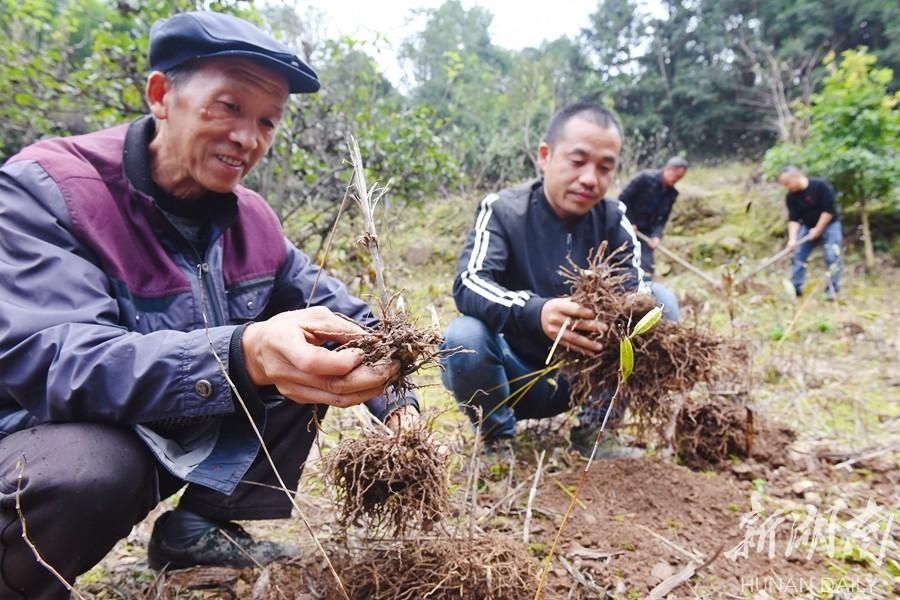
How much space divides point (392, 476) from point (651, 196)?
506 centimetres

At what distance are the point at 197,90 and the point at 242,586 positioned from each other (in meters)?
1.25

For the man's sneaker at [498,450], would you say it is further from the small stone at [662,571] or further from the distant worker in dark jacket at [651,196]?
the distant worker in dark jacket at [651,196]

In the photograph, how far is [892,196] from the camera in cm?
721

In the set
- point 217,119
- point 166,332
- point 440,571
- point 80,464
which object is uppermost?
point 217,119

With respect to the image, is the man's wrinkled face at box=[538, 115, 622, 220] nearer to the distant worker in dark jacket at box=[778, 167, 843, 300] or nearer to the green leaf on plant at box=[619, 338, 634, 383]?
the green leaf on plant at box=[619, 338, 634, 383]

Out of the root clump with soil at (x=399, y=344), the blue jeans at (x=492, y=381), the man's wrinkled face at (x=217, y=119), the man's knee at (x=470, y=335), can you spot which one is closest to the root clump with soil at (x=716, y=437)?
the blue jeans at (x=492, y=381)

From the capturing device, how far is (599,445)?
2.11 metres

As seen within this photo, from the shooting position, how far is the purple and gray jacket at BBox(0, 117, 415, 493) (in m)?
0.96

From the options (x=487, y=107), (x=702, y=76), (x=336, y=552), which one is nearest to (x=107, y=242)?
(x=336, y=552)

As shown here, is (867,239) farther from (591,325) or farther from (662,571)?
(662,571)

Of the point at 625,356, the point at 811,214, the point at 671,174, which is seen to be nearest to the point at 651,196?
the point at 671,174

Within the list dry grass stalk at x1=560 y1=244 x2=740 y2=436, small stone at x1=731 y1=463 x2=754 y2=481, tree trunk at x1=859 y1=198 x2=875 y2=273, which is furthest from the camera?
tree trunk at x1=859 y1=198 x2=875 y2=273

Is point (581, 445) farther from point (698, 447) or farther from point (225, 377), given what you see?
point (225, 377)

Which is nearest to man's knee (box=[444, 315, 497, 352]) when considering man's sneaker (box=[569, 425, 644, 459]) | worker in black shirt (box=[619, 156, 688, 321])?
man's sneaker (box=[569, 425, 644, 459])
